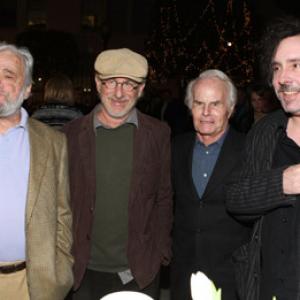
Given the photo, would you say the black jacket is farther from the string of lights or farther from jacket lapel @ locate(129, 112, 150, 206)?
the string of lights

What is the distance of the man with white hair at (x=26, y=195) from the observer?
2361 mm

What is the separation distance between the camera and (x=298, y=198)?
2141 mm

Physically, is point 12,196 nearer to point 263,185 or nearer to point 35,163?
point 35,163

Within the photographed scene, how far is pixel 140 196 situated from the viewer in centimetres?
292

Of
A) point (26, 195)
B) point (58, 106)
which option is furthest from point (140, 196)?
point (58, 106)

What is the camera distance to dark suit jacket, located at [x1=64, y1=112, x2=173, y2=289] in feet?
9.43

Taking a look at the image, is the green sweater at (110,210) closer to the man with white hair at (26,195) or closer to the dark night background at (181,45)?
the man with white hair at (26,195)

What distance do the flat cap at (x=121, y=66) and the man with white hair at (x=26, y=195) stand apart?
0.53 metres

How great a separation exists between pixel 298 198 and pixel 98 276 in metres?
1.38

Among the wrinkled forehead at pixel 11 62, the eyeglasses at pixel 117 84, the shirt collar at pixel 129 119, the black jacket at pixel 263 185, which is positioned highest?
the wrinkled forehead at pixel 11 62

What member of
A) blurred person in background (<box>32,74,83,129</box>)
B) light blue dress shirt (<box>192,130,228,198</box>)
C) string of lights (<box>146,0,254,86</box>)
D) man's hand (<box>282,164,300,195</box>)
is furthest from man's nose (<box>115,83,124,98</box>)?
string of lights (<box>146,0,254,86</box>)

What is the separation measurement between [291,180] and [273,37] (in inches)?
30.4

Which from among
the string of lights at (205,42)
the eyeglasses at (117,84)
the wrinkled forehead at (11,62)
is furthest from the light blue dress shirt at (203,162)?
the string of lights at (205,42)

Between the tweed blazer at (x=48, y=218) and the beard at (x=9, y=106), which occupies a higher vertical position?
the beard at (x=9, y=106)
